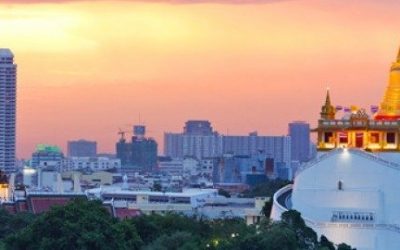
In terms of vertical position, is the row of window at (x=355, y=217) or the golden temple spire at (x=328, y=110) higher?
the golden temple spire at (x=328, y=110)

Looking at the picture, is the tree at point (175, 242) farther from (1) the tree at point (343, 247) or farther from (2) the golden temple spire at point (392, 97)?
(2) the golden temple spire at point (392, 97)

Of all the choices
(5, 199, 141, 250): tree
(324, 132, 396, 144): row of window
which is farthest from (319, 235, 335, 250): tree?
(324, 132, 396, 144): row of window

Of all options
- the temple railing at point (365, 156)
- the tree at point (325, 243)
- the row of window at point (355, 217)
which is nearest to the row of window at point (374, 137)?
the temple railing at point (365, 156)

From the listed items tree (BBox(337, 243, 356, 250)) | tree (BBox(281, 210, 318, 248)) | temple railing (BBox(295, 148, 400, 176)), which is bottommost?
tree (BBox(337, 243, 356, 250))

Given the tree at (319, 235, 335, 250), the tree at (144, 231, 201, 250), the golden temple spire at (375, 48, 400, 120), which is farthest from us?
the golden temple spire at (375, 48, 400, 120)

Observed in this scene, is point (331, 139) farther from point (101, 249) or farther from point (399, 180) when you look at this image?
point (101, 249)

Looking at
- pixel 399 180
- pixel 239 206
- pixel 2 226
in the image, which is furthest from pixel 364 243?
pixel 239 206

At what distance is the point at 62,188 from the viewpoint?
500 feet

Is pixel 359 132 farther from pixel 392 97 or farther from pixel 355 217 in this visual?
pixel 355 217

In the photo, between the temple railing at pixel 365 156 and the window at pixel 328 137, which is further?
the window at pixel 328 137

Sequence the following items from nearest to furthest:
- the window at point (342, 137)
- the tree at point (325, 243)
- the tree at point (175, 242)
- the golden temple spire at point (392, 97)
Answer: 1. the tree at point (175, 242)
2. the tree at point (325, 243)
3. the window at point (342, 137)
4. the golden temple spire at point (392, 97)

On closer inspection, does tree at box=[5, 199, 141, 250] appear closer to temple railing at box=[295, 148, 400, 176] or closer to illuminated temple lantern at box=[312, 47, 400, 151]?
temple railing at box=[295, 148, 400, 176]

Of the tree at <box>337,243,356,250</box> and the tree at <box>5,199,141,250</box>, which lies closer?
the tree at <box>5,199,141,250</box>

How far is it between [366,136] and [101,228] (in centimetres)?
1720
